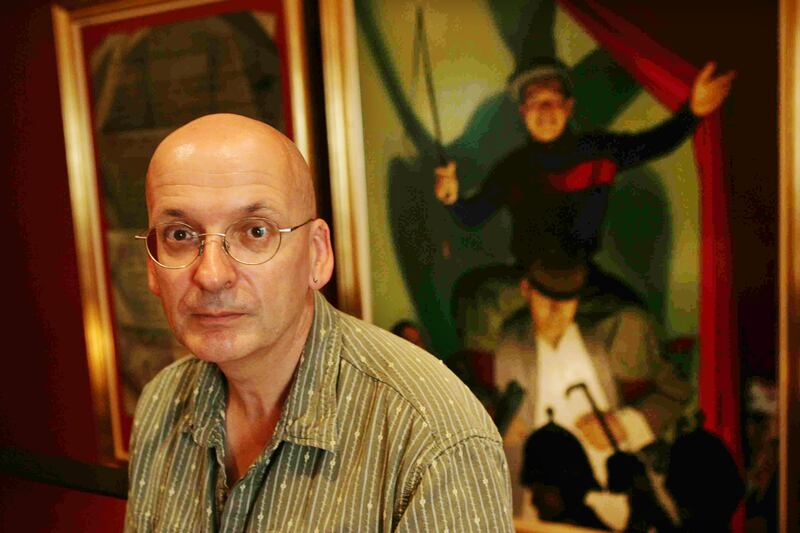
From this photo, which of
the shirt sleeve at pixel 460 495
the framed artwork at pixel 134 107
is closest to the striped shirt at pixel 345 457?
the shirt sleeve at pixel 460 495

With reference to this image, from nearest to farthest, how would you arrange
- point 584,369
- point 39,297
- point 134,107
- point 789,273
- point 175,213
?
point 175,213, point 789,273, point 584,369, point 134,107, point 39,297

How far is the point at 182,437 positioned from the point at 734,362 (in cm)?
106

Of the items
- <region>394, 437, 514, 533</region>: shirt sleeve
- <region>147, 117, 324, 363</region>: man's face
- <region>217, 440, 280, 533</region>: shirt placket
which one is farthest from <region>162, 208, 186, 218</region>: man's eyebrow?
<region>394, 437, 514, 533</region>: shirt sleeve

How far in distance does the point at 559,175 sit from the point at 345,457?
742mm

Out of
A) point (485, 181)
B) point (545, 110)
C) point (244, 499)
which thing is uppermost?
point (545, 110)

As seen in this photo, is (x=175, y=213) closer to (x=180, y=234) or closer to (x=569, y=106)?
(x=180, y=234)

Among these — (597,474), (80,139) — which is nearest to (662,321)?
(597,474)

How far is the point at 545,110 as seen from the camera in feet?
4.69

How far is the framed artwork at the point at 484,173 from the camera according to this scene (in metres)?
1.34

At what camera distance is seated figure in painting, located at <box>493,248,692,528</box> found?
1.41 metres

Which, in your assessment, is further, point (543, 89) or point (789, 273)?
point (543, 89)

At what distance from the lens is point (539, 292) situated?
149cm

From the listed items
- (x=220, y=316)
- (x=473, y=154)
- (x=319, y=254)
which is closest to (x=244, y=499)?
(x=220, y=316)

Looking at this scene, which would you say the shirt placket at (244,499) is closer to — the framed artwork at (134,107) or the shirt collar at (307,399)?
the shirt collar at (307,399)
